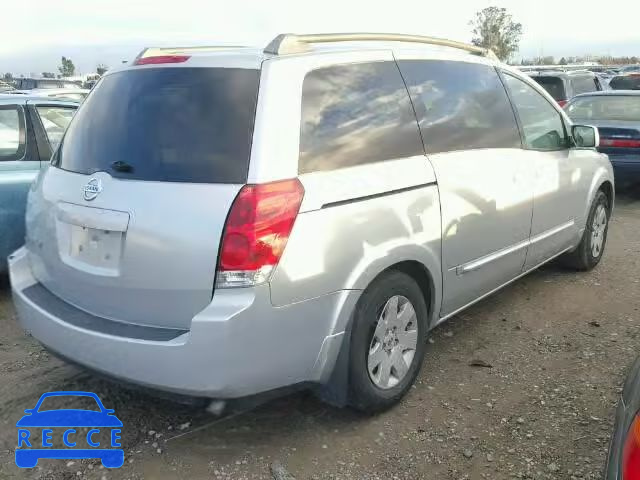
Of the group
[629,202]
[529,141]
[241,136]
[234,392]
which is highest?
[241,136]

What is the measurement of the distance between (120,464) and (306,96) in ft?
6.02

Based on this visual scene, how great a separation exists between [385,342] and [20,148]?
353cm

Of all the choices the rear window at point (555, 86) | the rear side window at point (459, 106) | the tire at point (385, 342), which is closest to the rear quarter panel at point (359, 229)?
the tire at point (385, 342)

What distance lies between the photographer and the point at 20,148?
5012mm

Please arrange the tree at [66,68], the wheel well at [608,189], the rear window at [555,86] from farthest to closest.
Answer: the tree at [66,68]
the rear window at [555,86]
the wheel well at [608,189]

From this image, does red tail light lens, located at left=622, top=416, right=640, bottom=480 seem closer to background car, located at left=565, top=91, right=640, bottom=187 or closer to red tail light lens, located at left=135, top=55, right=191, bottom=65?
red tail light lens, located at left=135, top=55, right=191, bottom=65

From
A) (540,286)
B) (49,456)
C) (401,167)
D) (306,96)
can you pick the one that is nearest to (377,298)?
(401,167)

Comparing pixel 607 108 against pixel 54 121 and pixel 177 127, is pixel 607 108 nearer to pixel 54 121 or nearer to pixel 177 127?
pixel 54 121

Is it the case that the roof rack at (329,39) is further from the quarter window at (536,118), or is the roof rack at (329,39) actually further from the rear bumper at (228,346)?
the rear bumper at (228,346)

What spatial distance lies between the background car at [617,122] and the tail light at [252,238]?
7.34 metres

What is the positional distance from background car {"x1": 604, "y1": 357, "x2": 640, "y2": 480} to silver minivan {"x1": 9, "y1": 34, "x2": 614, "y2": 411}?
→ 1185 millimetres

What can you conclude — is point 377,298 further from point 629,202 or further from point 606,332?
point 629,202

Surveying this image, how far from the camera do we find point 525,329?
167 inches

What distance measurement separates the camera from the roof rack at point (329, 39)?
2.82 metres
